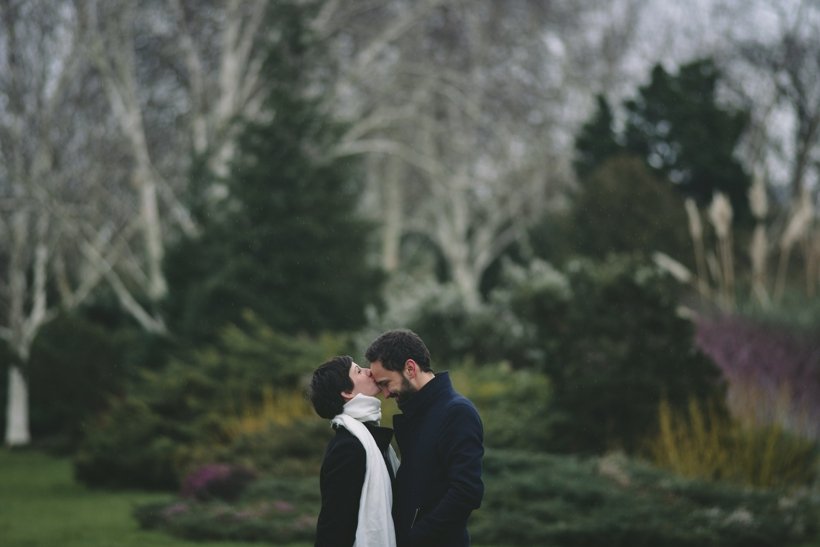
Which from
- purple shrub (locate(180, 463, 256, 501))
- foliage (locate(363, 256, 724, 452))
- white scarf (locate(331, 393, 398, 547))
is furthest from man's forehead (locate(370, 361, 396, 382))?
foliage (locate(363, 256, 724, 452))

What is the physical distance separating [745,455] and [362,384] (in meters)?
6.24

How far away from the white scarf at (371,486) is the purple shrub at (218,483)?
20.2ft

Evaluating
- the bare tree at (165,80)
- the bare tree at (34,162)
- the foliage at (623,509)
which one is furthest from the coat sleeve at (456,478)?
the bare tree at (34,162)

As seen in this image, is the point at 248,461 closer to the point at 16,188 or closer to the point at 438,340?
the point at 438,340

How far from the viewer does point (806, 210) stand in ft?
44.2

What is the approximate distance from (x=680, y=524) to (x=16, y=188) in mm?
20753

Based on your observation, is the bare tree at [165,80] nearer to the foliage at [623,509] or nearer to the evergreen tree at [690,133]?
the evergreen tree at [690,133]

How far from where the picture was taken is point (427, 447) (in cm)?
432

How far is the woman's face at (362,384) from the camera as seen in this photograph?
14.7 feet

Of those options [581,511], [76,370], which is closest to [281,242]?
[76,370]

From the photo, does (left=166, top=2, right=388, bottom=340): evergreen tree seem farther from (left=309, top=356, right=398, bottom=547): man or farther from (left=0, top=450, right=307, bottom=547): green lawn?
(left=309, top=356, right=398, bottom=547): man

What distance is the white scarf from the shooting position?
4258 millimetres

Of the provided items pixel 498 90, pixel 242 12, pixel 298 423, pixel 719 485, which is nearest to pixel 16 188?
pixel 242 12

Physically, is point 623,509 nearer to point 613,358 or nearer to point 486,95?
point 613,358
